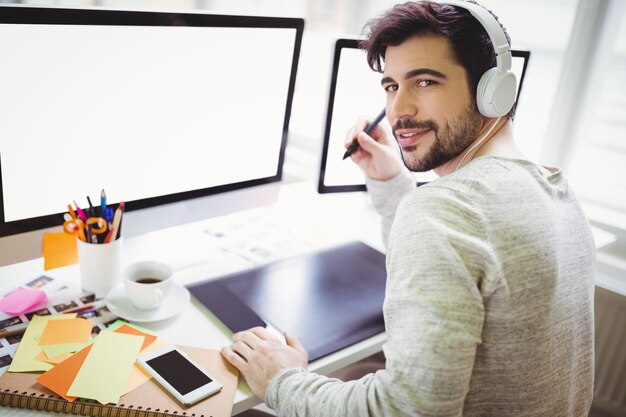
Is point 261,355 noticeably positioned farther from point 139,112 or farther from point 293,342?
point 139,112

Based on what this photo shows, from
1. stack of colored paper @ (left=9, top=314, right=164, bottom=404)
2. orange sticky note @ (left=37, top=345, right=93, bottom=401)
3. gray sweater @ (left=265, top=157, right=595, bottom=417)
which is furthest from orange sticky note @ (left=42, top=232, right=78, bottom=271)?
gray sweater @ (left=265, top=157, right=595, bottom=417)

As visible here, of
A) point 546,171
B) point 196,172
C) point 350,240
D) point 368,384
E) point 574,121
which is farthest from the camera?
point 574,121

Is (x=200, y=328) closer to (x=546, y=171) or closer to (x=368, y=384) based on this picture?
(x=368, y=384)

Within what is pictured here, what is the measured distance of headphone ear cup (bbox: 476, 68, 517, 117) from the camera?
827mm

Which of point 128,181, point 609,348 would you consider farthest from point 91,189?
point 609,348

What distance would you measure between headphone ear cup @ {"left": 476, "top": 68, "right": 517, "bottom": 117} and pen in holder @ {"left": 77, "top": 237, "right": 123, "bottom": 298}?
663 millimetres

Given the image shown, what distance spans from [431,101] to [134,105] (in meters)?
0.51

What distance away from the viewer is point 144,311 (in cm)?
93

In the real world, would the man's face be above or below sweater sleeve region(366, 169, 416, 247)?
above

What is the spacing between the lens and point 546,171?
0.81 metres

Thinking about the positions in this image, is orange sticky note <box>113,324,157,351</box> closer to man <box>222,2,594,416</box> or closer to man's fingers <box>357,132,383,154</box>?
man <box>222,2,594,416</box>

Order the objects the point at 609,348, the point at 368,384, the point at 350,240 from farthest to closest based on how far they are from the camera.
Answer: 1. the point at 609,348
2. the point at 350,240
3. the point at 368,384

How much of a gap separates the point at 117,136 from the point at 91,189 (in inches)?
4.1

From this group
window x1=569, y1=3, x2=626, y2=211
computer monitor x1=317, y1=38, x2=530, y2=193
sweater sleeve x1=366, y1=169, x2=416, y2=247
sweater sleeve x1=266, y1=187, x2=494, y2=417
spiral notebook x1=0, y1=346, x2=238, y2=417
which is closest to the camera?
sweater sleeve x1=266, y1=187, x2=494, y2=417
